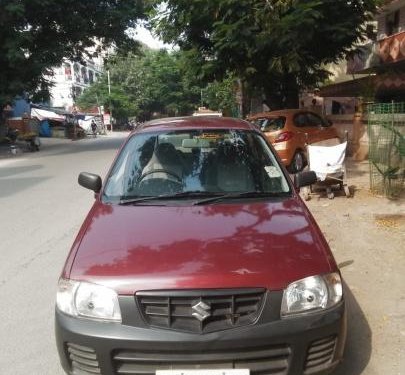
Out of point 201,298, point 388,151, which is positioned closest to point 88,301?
point 201,298

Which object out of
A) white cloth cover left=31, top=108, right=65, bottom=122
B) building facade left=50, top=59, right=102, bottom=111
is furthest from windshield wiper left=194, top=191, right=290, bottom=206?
building facade left=50, top=59, right=102, bottom=111

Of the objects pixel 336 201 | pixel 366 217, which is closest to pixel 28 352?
pixel 366 217

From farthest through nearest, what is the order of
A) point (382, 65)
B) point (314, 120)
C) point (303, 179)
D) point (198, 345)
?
point (382, 65)
point (314, 120)
point (303, 179)
point (198, 345)

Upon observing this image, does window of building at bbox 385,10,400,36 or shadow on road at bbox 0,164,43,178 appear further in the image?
window of building at bbox 385,10,400,36

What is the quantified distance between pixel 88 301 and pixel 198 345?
2.12 ft

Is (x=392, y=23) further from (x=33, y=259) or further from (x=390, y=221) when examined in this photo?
(x=33, y=259)

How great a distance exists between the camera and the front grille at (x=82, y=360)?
269 cm

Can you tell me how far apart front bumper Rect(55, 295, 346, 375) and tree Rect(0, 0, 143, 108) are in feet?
71.7

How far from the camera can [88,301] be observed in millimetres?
2760

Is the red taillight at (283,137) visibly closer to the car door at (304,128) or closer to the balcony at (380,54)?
the car door at (304,128)

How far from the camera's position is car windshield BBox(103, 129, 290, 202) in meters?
3.91

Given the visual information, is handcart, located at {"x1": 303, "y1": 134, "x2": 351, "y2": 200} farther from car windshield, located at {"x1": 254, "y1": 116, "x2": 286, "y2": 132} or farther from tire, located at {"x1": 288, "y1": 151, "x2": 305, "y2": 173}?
car windshield, located at {"x1": 254, "y1": 116, "x2": 286, "y2": 132}

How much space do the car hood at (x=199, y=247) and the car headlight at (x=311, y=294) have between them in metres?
0.05

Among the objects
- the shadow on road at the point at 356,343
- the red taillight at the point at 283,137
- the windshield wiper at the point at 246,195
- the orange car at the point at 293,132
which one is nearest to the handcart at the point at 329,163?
the orange car at the point at 293,132
